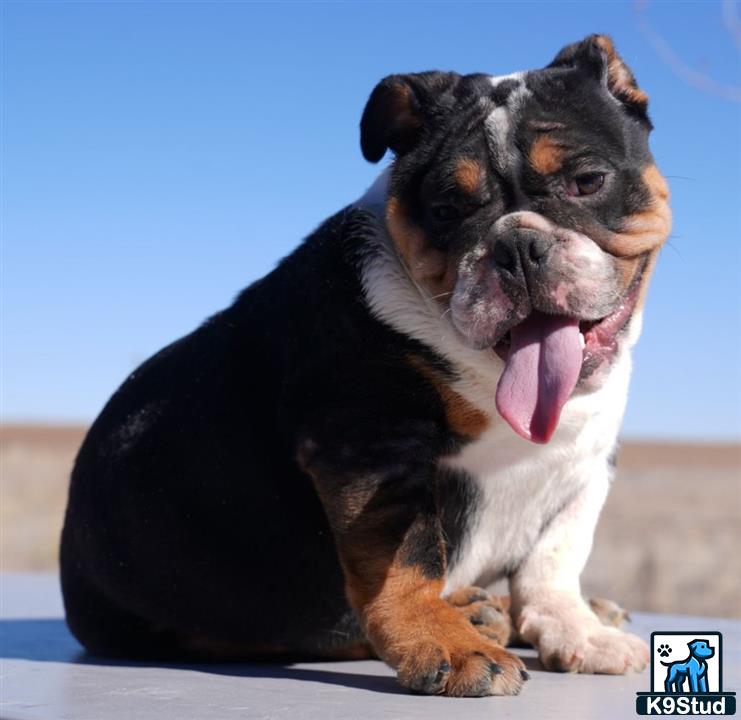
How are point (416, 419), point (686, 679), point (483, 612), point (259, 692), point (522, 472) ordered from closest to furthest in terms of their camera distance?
point (259, 692) < point (686, 679) < point (416, 419) < point (522, 472) < point (483, 612)

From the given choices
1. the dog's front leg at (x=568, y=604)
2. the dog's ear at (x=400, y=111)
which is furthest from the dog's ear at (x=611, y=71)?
the dog's front leg at (x=568, y=604)


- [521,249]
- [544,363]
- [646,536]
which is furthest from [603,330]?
[646,536]

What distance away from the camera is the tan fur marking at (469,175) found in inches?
158

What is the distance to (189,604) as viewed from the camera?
454 centimetres

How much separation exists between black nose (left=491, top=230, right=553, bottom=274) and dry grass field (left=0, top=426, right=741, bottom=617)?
26.5 feet

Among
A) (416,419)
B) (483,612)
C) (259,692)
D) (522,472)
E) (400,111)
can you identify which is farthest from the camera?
(483,612)

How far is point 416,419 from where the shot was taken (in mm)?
4035

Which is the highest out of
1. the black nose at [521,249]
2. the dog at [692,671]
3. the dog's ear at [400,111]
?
the dog's ear at [400,111]

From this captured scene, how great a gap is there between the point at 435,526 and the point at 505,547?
695 millimetres

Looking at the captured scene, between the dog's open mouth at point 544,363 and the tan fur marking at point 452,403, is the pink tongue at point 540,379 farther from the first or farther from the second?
the tan fur marking at point 452,403

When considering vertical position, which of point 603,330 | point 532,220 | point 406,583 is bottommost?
point 406,583

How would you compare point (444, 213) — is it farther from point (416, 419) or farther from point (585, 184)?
point (416, 419)

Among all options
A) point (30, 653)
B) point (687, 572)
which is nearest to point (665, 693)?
point (30, 653)

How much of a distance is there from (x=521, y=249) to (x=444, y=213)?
36 centimetres
